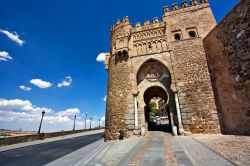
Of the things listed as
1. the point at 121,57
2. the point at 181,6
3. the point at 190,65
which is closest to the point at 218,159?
the point at 190,65

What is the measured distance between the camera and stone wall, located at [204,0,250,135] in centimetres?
827

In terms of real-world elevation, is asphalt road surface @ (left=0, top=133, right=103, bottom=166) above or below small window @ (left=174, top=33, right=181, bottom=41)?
below

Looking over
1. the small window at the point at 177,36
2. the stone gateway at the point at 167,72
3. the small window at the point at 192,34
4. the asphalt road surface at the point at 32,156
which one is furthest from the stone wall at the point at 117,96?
the small window at the point at 192,34

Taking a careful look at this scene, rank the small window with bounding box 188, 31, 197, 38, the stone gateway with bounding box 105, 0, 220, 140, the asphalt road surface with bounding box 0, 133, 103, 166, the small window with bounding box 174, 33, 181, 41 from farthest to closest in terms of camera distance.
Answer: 1. the small window with bounding box 174, 33, 181, 41
2. the small window with bounding box 188, 31, 197, 38
3. the stone gateway with bounding box 105, 0, 220, 140
4. the asphalt road surface with bounding box 0, 133, 103, 166

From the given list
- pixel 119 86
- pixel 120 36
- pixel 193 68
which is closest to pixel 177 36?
pixel 193 68

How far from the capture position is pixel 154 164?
439 centimetres

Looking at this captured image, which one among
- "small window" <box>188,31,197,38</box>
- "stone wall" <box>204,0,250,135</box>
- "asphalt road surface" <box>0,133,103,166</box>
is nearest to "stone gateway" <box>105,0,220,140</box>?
"small window" <box>188,31,197,38</box>

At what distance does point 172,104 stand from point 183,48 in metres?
4.88

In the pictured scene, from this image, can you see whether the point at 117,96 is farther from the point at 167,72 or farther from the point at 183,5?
the point at 183,5

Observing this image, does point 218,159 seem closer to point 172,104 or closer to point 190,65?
point 172,104

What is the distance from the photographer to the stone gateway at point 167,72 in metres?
10.5

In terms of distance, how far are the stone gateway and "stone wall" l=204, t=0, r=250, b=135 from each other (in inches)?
26.7

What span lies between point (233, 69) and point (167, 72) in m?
4.58

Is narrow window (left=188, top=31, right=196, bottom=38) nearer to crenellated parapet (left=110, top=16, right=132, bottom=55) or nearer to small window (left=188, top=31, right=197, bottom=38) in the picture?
small window (left=188, top=31, right=197, bottom=38)
